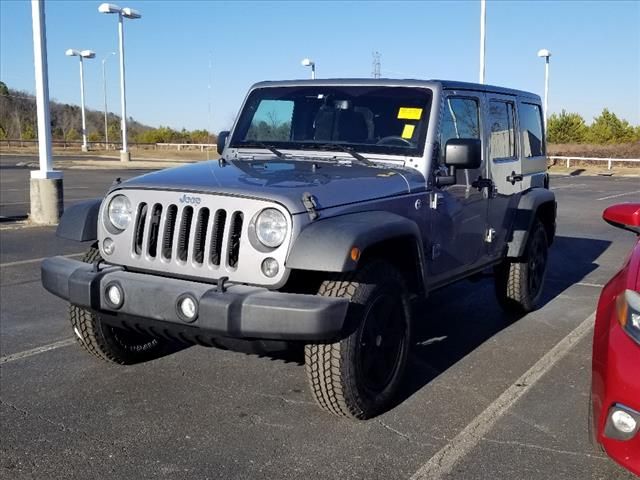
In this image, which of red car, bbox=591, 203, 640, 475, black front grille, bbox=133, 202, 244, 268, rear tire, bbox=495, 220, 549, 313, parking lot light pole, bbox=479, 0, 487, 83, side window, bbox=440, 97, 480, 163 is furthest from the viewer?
parking lot light pole, bbox=479, 0, 487, 83

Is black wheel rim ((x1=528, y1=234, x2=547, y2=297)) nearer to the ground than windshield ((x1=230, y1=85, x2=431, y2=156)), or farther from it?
nearer to the ground

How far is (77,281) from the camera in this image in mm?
3920

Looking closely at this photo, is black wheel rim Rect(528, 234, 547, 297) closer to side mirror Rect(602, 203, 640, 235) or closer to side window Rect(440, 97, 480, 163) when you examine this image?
side window Rect(440, 97, 480, 163)

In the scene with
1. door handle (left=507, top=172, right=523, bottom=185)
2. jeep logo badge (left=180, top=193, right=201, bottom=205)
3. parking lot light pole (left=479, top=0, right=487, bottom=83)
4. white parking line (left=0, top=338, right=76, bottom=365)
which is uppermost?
parking lot light pole (left=479, top=0, right=487, bottom=83)

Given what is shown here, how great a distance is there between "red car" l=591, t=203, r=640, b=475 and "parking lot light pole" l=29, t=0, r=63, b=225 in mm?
10469

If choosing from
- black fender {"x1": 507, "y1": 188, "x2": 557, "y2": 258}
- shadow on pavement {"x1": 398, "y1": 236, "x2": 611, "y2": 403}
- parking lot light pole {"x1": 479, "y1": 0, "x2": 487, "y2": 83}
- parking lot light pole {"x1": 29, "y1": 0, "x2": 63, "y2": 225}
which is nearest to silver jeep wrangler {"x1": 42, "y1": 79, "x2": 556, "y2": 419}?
black fender {"x1": 507, "y1": 188, "x2": 557, "y2": 258}

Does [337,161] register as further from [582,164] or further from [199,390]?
[582,164]

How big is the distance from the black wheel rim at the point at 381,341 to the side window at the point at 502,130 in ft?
7.09

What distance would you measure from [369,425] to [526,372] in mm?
1511

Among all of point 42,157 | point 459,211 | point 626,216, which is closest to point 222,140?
point 459,211

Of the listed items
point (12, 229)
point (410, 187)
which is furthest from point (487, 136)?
point (12, 229)

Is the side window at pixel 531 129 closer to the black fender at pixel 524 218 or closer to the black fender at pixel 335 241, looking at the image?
the black fender at pixel 524 218

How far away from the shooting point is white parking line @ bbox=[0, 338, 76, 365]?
5008 millimetres

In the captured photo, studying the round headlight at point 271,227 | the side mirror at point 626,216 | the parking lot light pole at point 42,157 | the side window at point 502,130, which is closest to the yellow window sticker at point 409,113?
the side window at point 502,130
